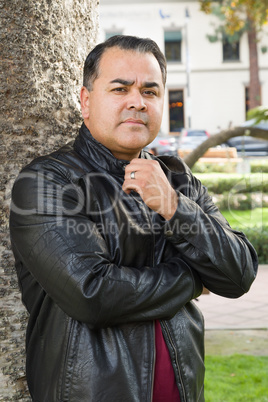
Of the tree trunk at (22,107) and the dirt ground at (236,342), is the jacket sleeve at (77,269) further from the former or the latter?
the dirt ground at (236,342)

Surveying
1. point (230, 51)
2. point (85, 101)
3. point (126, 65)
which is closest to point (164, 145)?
point (230, 51)

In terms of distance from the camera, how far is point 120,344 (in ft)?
6.10

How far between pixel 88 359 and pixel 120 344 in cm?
11

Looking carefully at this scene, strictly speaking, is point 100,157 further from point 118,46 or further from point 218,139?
point 218,139

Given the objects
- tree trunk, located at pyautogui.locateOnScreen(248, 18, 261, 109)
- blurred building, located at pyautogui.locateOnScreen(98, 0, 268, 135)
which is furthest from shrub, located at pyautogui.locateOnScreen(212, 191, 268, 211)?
blurred building, located at pyautogui.locateOnScreen(98, 0, 268, 135)

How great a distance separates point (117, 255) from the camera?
1958mm

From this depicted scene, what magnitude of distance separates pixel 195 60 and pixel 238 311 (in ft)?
111

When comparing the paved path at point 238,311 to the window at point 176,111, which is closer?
the paved path at point 238,311

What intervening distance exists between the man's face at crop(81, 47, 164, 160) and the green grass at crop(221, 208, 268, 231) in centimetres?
848

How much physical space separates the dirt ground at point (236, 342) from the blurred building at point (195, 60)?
33.4 m

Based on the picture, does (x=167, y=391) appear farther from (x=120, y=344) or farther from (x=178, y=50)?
(x=178, y=50)

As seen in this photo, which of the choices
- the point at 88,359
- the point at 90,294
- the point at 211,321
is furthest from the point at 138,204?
the point at 211,321

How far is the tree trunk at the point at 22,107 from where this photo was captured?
233 cm

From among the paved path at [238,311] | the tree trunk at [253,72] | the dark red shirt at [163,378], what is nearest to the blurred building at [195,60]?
the tree trunk at [253,72]
